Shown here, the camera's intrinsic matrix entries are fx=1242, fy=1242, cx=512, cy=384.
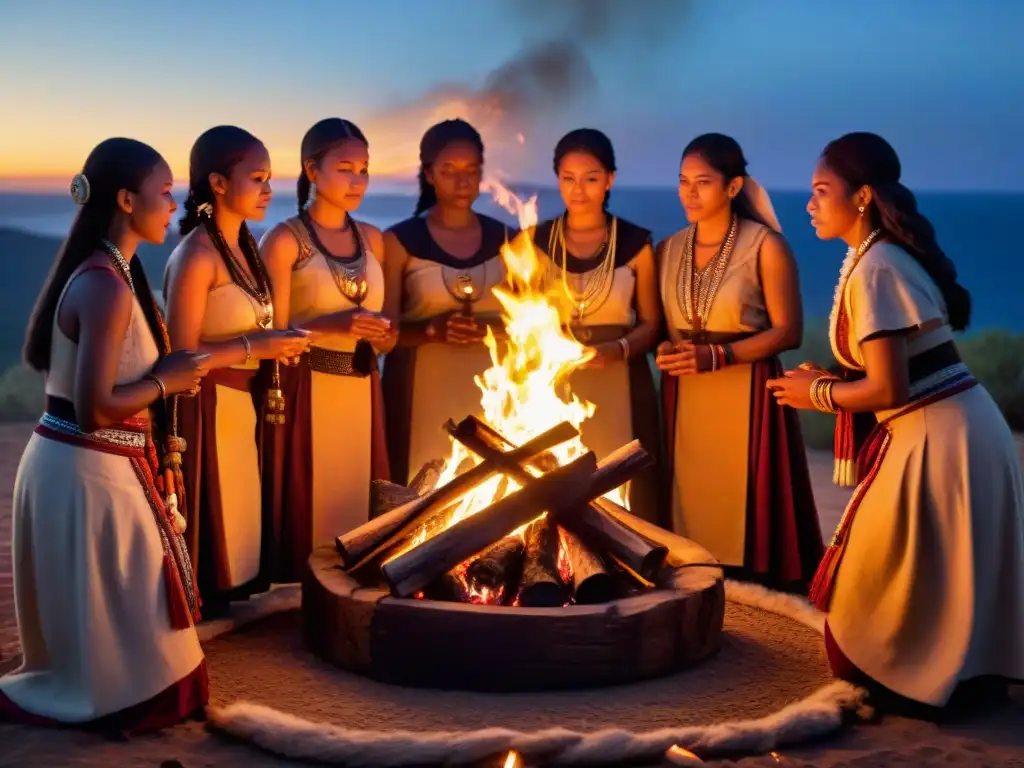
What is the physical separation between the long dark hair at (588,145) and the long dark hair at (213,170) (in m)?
1.44

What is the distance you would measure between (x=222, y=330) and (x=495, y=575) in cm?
149

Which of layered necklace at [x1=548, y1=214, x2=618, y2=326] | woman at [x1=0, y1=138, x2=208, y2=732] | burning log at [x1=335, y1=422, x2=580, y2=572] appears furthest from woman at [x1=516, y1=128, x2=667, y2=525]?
woman at [x1=0, y1=138, x2=208, y2=732]

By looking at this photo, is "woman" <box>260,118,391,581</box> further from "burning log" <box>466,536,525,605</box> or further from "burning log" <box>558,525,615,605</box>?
"burning log" <box>558,525,615,605</box>

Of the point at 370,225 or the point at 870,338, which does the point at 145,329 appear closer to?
the point at 370,225

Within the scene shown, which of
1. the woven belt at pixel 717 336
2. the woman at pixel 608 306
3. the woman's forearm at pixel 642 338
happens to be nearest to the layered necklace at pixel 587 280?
the woman at pixel 608 306

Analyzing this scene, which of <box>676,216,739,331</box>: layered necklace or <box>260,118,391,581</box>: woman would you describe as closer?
<box>260,118,391,581</box>: woman

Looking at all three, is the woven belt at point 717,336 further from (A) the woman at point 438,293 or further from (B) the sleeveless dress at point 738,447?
(A) the woman at point 438,293

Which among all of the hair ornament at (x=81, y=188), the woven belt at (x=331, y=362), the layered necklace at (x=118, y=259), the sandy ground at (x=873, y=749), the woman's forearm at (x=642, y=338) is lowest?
the sandy ground at (x=873, y=749)

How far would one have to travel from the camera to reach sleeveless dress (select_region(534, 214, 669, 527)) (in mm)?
5828

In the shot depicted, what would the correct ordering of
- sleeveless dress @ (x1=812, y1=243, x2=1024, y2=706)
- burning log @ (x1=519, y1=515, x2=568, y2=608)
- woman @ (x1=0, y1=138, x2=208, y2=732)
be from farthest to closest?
burning log @ (x1=519, y1=515, x2=568, y2=608) < sleeveless dress @ (x1=812, y1=243, x2=1024, y2=706) < woman @ (x1=0, y1=138, x2=208, y2=732)

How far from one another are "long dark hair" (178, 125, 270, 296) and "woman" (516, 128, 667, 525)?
149cm

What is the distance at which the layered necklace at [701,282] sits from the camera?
567 cm

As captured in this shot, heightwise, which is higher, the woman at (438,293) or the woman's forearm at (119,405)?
the woman at (438,293)

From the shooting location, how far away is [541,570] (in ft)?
14.6
